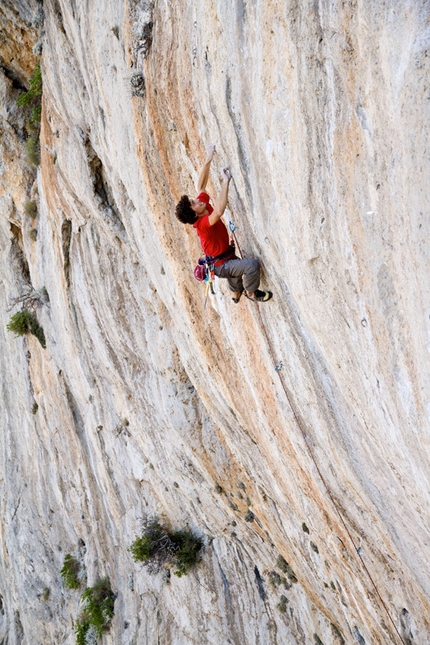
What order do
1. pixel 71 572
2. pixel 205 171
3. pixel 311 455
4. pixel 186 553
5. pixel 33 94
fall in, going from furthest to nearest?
pixel 71 572
pixel 33 94
pixel 186 553
pixel 311 455
pixel 205 171

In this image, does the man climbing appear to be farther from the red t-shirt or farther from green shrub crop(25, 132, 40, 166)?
green shrub crop(25, 132, 40, 166)

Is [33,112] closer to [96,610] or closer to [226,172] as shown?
[226,172]

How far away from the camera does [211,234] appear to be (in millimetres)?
5551

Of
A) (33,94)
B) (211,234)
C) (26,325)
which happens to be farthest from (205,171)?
(26,325)

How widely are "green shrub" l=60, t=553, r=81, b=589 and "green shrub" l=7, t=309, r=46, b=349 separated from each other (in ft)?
21.0

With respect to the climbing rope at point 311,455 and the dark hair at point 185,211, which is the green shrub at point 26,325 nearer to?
the climbing rope at point 311,455

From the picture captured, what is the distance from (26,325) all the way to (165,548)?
23.3ft

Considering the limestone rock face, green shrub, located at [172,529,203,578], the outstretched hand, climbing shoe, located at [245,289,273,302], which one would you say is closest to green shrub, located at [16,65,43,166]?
the limestone rock face

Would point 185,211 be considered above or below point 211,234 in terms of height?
above

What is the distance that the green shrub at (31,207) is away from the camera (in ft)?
41.6

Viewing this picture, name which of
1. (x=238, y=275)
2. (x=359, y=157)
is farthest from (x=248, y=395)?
(x=359, y=157)

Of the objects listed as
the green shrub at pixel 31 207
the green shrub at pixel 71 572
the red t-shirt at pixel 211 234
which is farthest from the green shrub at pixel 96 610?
the red t-shirt at pixel 211 234

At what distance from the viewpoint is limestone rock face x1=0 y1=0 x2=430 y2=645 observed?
12.7ft

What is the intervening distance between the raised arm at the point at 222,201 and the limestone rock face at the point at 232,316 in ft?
0.33
